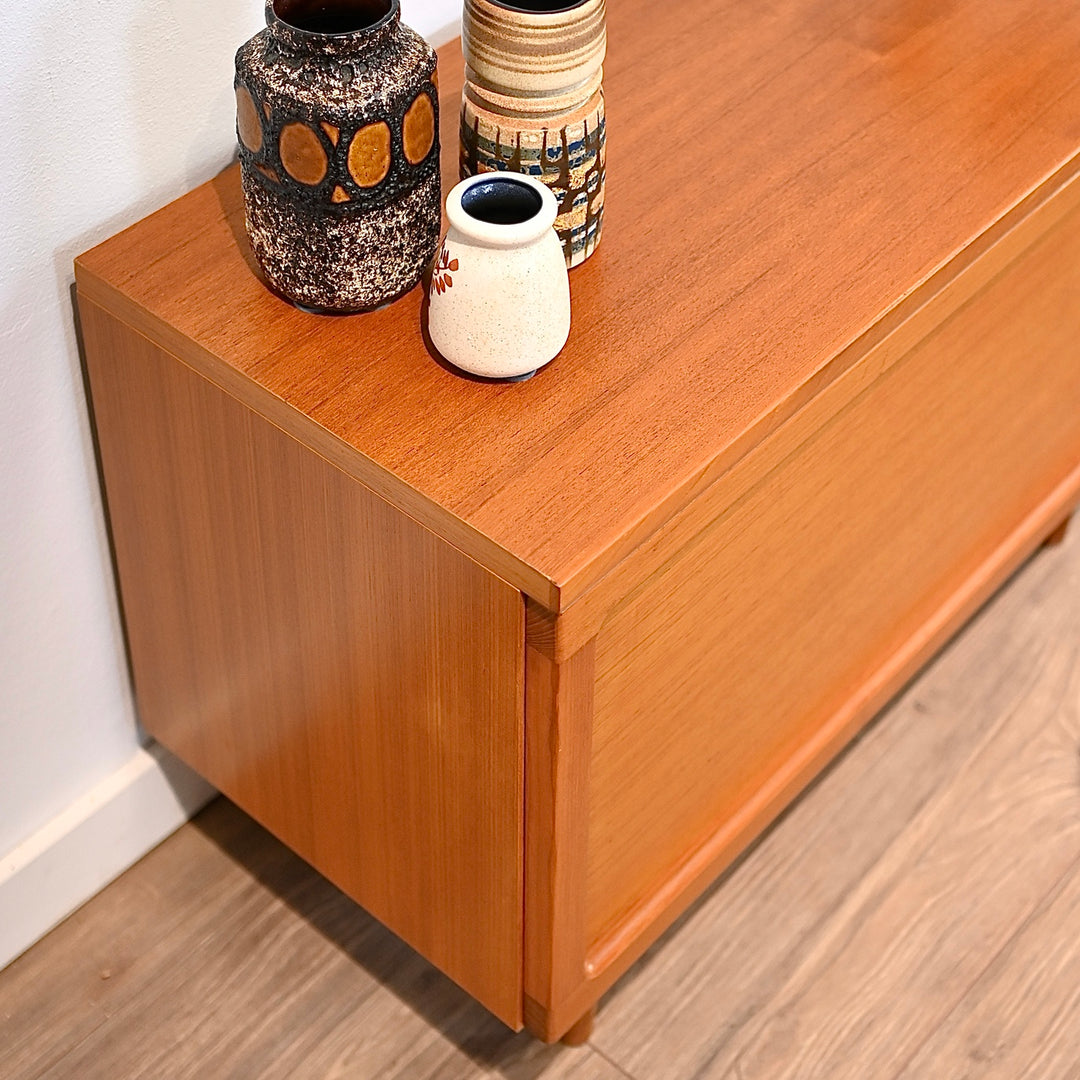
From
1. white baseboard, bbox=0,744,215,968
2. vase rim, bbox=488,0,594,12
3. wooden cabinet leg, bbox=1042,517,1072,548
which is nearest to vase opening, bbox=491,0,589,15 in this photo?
vase rim, bbox=488,0,594,12

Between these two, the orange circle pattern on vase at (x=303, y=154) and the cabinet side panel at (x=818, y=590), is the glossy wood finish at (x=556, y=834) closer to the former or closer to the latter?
the cabinet side panel at (x=818, y=590)

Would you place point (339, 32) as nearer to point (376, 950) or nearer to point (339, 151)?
point (339, 151)

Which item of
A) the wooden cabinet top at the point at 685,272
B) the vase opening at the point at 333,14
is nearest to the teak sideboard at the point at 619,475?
the wooden cabinet top at the point at 685,272

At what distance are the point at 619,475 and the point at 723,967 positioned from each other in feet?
1.97

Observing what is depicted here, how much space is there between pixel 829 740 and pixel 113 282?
650 mm

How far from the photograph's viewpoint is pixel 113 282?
88 centimetres

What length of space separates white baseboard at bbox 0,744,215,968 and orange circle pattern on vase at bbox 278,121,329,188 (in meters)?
0.61

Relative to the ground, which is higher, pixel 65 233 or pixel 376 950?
pixel 65 233

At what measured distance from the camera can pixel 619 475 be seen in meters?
0.79

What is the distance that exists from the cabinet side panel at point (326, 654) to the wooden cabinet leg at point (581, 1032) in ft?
0.48

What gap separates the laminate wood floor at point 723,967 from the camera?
3.84ft

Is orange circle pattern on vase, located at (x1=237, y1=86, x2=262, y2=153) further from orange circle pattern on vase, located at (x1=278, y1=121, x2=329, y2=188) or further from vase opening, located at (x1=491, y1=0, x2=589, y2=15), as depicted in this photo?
vase opening, located at (x1=491, y1=0, x2=589, y2=15)

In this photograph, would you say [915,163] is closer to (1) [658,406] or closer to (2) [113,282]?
(1) [658,406]

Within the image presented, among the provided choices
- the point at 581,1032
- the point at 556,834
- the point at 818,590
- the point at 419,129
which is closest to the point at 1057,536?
the point at 818,590
